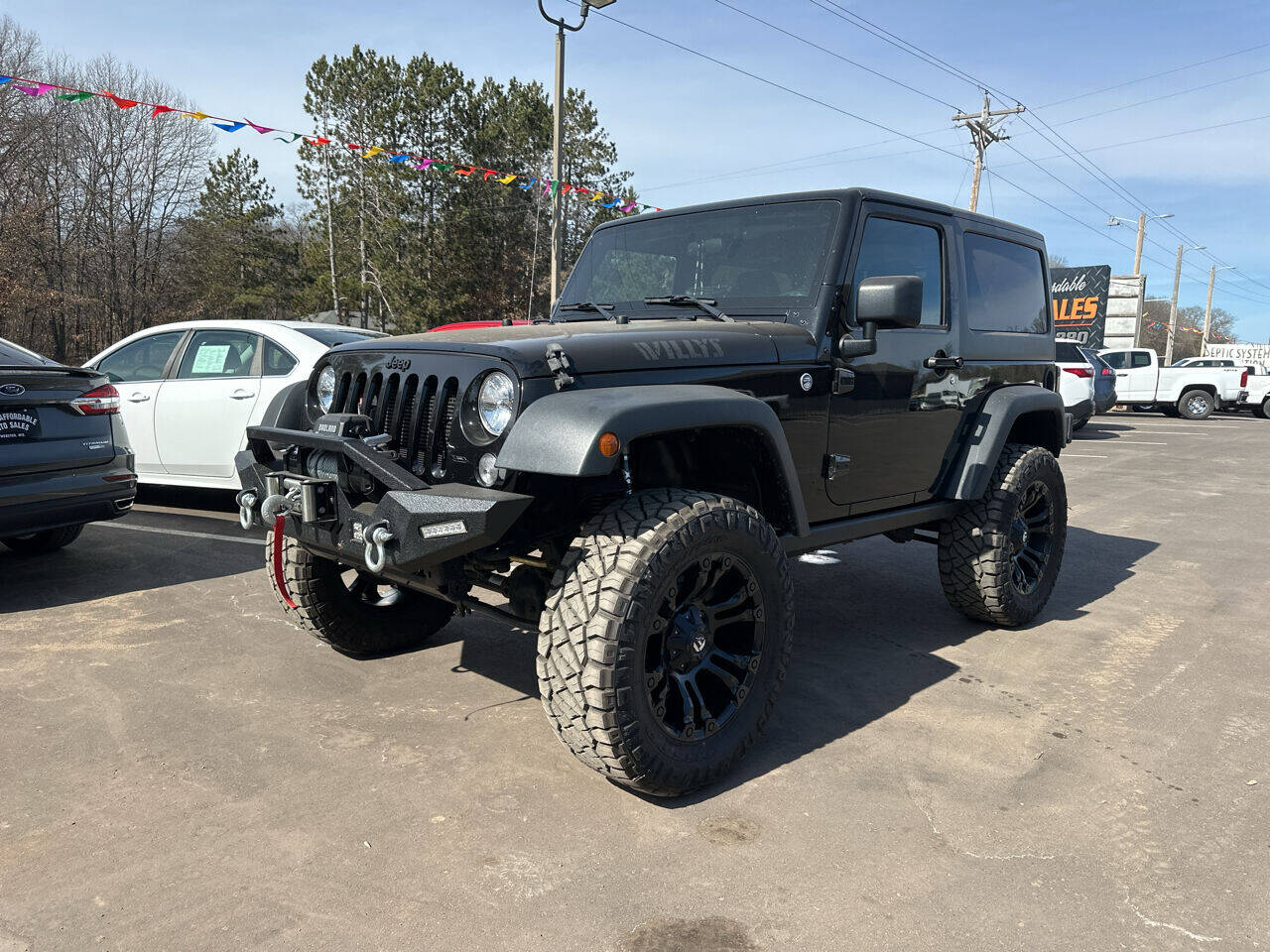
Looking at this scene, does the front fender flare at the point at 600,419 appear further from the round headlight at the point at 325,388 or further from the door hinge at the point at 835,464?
the round headlight at the point at 325,388

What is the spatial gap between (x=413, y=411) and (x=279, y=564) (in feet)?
3.09

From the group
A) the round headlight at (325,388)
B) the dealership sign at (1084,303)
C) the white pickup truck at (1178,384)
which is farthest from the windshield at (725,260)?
the dealership sign at (1084,303)

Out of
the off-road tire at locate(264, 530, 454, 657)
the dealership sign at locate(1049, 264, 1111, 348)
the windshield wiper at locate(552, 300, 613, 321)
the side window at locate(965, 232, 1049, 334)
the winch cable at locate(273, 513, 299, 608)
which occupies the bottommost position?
the off-road tire at locate(264, 530, 454, 657)

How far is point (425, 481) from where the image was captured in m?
2.82

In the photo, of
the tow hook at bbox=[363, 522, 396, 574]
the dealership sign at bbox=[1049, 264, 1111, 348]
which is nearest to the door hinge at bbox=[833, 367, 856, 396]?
the tow hook at bbox=[363, 522, 396, 574]

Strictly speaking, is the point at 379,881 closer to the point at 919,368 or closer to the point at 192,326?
the point at 919,368

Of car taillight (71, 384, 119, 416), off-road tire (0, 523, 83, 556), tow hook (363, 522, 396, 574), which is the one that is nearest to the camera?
tow hook (363, 522, 396, 574)

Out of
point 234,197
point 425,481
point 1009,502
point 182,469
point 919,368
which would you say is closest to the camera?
point 425,481

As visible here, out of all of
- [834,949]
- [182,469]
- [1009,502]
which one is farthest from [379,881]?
[182,469]

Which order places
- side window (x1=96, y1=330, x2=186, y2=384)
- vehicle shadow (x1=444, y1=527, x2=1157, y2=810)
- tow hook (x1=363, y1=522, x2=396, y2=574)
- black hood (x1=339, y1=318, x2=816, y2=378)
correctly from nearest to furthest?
1. tow hook (x1=363, y1=522, x2=396, y2=574)
2. black hood (x1=339, y1=318, x2=816, y2=378)
3. vehicle shadow (x1=444, y1=527, x2=1157, y2=810)
4. side window (x1=96, y1=330, x2=186, y2=384)

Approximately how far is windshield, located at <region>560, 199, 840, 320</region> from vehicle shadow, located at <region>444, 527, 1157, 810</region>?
1.59 m

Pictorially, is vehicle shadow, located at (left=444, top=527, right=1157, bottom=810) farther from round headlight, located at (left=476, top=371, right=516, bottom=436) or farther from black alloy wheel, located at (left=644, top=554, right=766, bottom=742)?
round headlight, located at (left=476, top=371, right=516, bottom=436)

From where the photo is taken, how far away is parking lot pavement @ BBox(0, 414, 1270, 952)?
217 cm

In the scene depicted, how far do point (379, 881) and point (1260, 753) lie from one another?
10.0 feet
